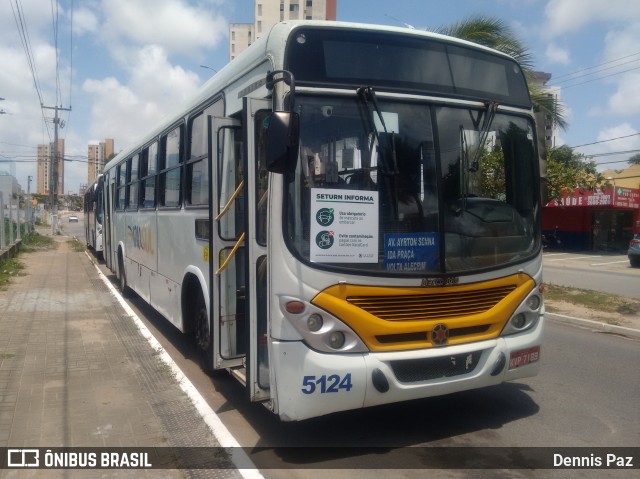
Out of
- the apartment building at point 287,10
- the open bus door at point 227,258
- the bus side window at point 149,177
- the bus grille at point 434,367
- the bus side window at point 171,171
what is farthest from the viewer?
the apartment building at point 287,10

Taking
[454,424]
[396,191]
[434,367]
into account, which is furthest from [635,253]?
[396,191]

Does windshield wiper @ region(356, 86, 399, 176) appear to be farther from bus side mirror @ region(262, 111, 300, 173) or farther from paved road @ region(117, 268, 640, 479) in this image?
paved road @ region(117, 268, 640, 479)

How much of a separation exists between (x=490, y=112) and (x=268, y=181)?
211cm

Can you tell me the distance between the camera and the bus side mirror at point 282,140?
4.09m

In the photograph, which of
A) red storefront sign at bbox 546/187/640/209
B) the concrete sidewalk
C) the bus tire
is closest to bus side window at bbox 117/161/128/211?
the bus tire

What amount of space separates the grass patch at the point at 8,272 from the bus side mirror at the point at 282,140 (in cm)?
1262

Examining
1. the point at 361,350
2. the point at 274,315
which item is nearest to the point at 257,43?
the point at 274,315

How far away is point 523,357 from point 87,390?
4560mm

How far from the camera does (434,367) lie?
4664mm

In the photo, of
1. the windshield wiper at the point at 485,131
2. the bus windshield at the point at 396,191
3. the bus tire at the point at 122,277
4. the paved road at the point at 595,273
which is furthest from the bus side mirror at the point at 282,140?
the paved road at the point at 595,273

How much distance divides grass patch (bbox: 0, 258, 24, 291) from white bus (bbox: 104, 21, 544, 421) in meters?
12.0

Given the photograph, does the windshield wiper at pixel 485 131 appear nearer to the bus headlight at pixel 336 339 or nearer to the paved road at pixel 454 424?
the bus headlight at pixel 336 339

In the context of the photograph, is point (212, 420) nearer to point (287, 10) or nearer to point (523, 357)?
point (523, 357)

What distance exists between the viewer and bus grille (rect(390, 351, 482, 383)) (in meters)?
4.54
